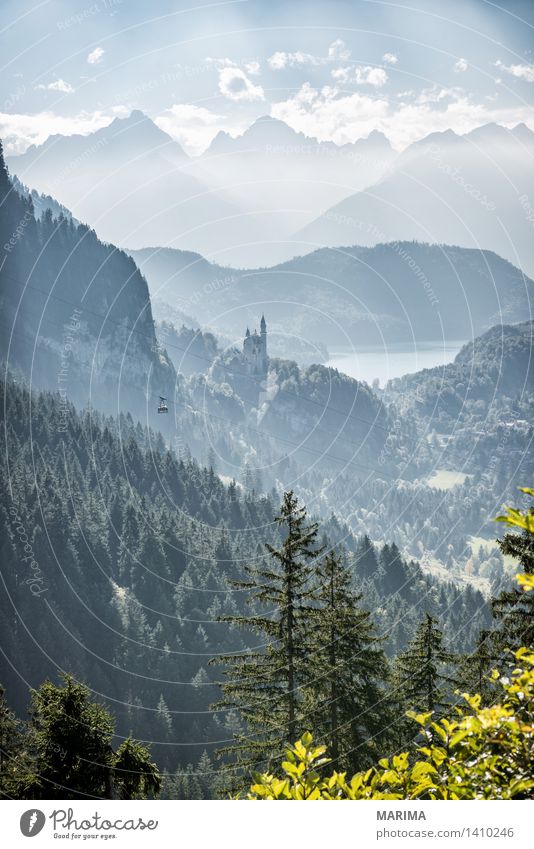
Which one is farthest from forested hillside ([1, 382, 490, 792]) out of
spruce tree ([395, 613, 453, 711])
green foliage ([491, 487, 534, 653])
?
green foliage ([491, 487, 534, 653])

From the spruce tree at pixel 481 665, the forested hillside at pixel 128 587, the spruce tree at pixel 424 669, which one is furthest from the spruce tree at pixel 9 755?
the forested hillside at pixel 128 587

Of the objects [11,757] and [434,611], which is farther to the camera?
[434,611]

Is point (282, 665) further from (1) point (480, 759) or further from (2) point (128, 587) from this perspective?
(2) point (128, 587)

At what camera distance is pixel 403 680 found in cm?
2825

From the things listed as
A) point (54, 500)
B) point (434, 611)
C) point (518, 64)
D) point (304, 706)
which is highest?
point (518, 64)

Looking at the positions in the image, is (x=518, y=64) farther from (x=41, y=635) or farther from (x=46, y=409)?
(x=46, y=409)

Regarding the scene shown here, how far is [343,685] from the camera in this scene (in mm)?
24625

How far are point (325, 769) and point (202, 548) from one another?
110m

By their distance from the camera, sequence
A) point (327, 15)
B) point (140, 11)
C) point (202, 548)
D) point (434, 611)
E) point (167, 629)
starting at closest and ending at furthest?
point (140, 11) → point (327, 15) → point (167, 629) → point (202, 548) → point (434, 611)

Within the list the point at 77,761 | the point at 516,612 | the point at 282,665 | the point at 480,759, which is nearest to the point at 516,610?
the point at 516,612

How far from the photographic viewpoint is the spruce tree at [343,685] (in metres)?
23.9

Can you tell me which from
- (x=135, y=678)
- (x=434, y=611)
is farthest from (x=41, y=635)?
(x=434, y=611)

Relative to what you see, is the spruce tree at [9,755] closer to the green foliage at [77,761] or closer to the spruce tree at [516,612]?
the green foliage at [77,761]

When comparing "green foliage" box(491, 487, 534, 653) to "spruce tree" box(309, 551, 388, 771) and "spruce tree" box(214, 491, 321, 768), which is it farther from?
"spruce tree" box(214, 491, 321, 768)
